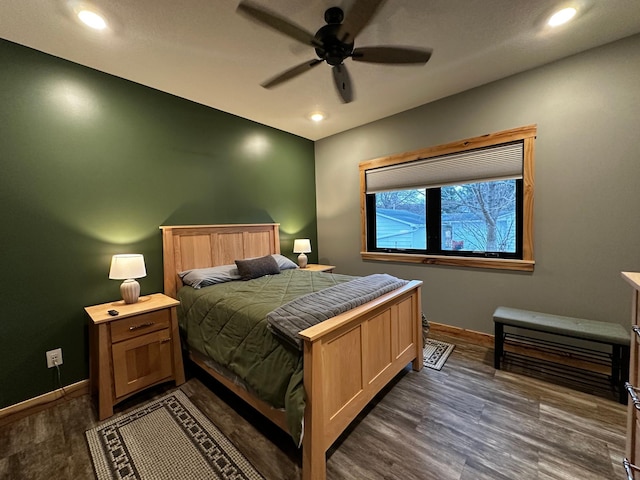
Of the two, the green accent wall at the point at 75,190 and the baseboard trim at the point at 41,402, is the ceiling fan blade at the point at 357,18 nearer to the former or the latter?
the green accent wall at the point at 75,190

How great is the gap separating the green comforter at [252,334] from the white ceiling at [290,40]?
190cm

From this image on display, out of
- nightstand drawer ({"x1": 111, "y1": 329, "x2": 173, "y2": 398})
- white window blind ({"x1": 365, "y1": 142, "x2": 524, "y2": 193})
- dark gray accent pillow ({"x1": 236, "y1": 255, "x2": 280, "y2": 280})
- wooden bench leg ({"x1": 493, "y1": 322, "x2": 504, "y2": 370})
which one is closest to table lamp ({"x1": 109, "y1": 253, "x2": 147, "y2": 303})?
nightstand drawer ({"x1": 111, "y1": 329, "x2": 173, "y2": 398})

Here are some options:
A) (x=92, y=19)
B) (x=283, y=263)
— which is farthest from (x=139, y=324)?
(x=92, y=19)

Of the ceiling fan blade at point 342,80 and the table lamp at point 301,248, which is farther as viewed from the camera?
the table lamp at point 301,248

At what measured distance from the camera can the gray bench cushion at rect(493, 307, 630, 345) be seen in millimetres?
1970

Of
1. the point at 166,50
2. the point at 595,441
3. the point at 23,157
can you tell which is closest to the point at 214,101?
the point at 166,50

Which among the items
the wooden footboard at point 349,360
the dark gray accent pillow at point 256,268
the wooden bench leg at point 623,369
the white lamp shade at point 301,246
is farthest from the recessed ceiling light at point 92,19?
the wooden bench leg at point 623,369

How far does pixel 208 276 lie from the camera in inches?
106

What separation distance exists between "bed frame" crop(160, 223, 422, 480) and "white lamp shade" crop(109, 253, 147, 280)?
1.82ft

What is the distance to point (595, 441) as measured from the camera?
1602 millimetres

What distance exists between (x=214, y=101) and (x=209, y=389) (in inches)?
114

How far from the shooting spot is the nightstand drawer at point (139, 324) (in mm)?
1970

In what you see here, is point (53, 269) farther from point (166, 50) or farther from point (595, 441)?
point (595, 441)

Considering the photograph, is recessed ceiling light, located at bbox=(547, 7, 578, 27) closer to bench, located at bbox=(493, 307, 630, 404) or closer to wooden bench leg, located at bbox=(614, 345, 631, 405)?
bench, located at bbox=(493, 307, 630, 404)
